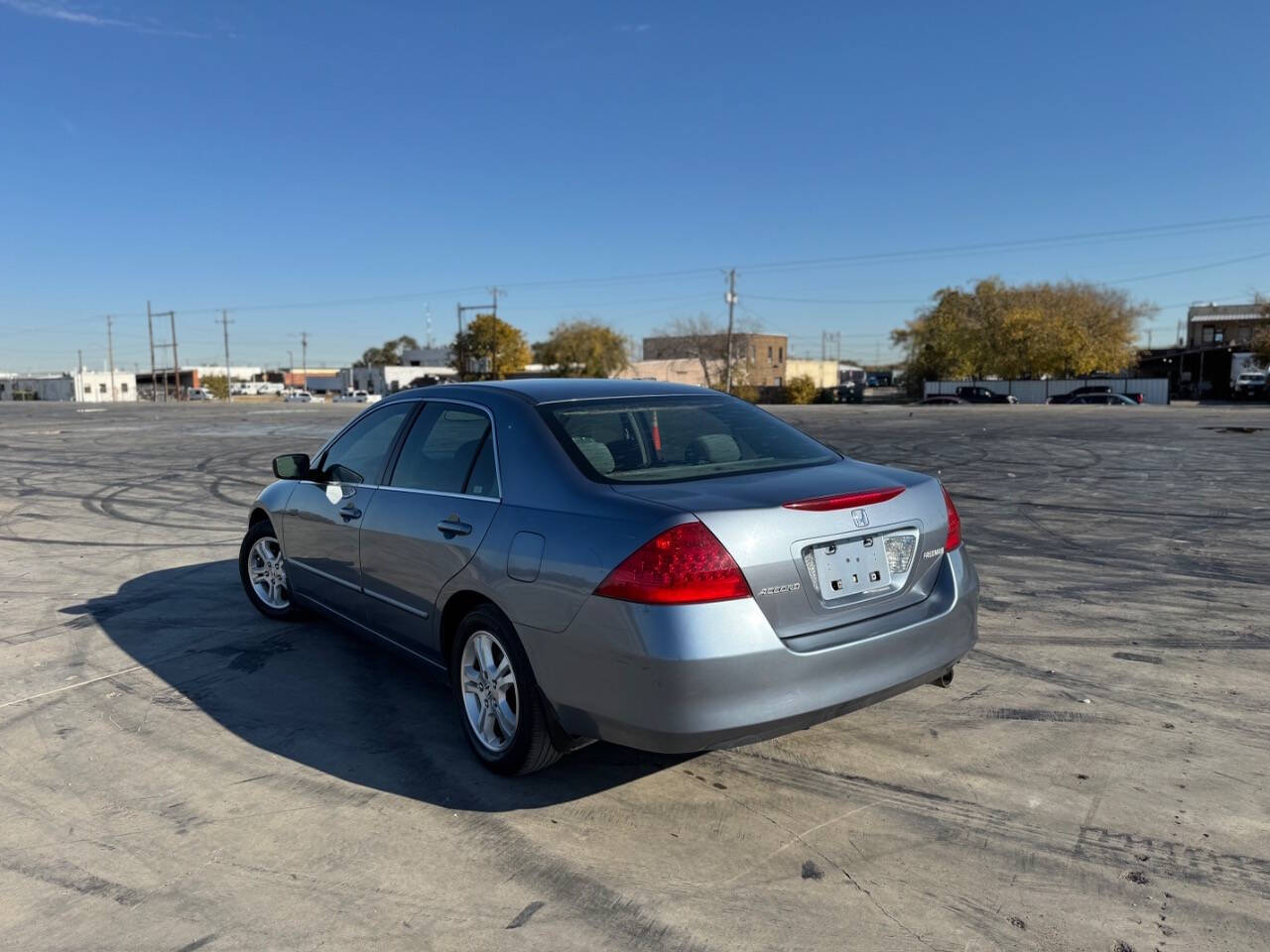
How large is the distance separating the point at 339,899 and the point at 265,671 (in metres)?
2.41

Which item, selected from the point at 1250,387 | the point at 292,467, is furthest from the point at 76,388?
the point at 292,467

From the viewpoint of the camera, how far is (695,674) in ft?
9.61

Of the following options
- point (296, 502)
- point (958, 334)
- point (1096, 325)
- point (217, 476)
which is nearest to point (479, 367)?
point (958, 334)

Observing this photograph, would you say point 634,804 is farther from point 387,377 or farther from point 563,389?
point 387,377

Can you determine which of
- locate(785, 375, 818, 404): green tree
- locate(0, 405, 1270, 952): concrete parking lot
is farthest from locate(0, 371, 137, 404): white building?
locate(0, 405, 1270, 952): concrete parking lot

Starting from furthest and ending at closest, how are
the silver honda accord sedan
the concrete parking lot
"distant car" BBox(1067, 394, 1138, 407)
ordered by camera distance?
"distant car" BBox(1067, 394, 1138, 407)
the silver honda accord sedan
the concrete parking lot

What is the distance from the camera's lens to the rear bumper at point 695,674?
295 centimetres

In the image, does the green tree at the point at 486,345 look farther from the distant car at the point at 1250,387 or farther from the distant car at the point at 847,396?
the distant car at the point at 1250,387

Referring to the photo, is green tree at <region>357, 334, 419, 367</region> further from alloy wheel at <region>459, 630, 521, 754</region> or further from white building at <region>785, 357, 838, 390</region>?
alloy wheel at <region>459, 630, 521, 754</region>

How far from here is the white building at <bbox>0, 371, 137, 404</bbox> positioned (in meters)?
107

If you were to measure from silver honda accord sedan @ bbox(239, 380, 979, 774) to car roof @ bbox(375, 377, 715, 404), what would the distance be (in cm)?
2

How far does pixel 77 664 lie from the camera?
513cm

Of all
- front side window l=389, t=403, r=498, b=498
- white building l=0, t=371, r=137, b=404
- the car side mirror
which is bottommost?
the car side mirror

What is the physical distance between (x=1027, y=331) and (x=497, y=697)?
6494 centimetres
